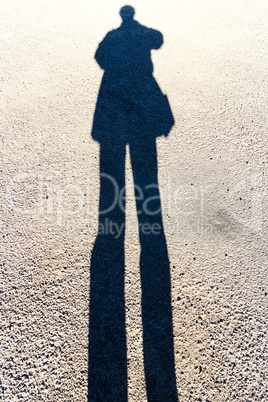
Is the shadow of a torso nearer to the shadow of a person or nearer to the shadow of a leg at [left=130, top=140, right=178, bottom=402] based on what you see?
the shadow of a person

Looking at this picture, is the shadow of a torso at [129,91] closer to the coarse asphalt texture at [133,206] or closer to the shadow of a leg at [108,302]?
the coarse asphalt texture at [133,206]

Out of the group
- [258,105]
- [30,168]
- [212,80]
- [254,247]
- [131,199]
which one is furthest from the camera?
[212,80]

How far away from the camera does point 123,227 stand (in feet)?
10.8

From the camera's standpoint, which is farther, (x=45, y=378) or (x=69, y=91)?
(x=69, y=91)

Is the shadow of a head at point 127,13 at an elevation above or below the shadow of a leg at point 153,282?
above

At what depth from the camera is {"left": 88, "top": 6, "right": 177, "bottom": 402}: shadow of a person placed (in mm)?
2498

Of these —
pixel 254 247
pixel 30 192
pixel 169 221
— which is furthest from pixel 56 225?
pixel 254 247

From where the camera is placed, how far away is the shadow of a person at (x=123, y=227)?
2.50 meters

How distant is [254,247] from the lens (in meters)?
3.21

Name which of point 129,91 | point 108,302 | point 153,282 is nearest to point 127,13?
point 129,91

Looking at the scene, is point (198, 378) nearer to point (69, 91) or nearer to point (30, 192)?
point (30, 192)

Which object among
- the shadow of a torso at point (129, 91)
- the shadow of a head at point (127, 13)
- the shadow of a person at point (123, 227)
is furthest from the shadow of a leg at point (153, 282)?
the shadow of a head at point (127, 13)

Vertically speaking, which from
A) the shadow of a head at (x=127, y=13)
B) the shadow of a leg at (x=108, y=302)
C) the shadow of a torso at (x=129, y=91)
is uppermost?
the shadow of a head at (x=127, y=13)

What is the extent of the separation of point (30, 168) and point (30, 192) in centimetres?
44
